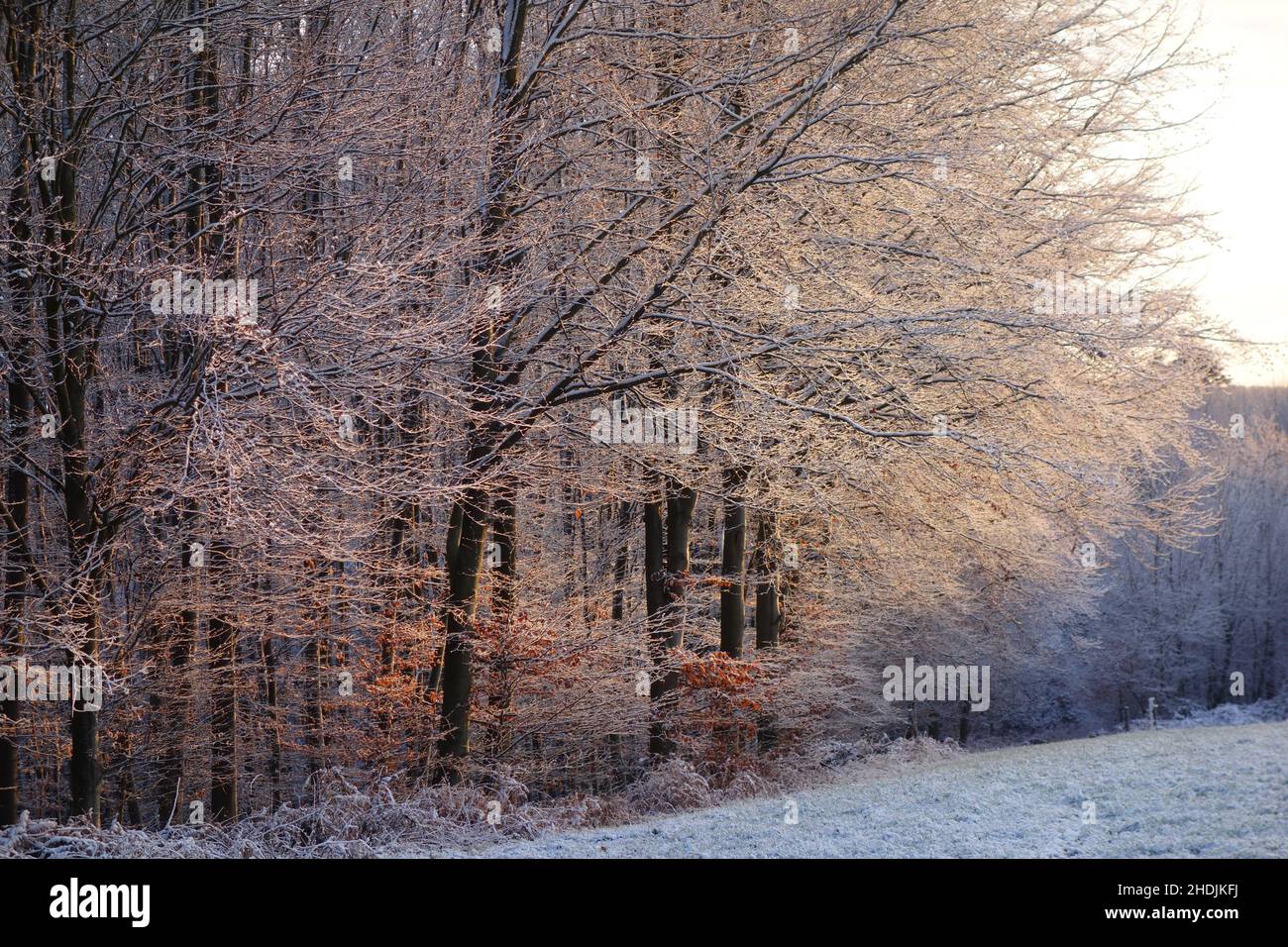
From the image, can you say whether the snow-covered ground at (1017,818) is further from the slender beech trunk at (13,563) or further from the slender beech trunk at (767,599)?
the slender beech trunk at (13,563)

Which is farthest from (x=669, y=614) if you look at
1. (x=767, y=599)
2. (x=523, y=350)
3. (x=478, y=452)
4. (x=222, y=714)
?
(x=222, y=714)

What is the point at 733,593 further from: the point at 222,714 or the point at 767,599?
the point at 222,714

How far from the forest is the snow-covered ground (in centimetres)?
302

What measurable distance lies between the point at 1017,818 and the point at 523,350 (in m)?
6.95

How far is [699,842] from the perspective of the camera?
27.5 ft

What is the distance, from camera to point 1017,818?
8695 mm

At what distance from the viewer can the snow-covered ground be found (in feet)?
24.4

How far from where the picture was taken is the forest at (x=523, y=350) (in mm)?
9250

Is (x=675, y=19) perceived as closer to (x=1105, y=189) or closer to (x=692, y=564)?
(x=1105, y=189)
